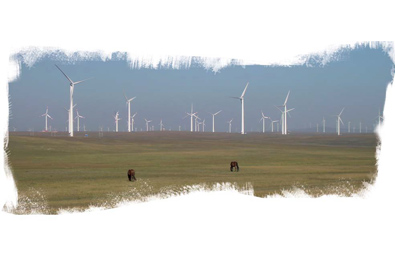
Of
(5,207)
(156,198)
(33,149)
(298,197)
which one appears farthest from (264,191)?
(33,149)

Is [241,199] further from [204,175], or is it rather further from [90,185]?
[204,175]

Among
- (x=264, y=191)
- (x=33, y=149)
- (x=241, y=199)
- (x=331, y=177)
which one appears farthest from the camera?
(x=33, y=149)

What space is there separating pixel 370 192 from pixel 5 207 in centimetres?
994

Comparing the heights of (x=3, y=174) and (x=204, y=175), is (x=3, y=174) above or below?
above

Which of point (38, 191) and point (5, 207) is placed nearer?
point (5, 207)

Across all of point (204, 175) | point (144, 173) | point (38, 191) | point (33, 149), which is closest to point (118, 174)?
point (144, 173)

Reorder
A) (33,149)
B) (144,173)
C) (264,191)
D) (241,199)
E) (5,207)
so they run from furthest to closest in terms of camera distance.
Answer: (33,149) → (144,173) → (264,191) → (241,199) → (5,207)

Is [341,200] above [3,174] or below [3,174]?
below

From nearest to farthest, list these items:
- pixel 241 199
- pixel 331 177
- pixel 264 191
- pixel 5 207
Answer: pixel 5 207
pixel 241 199
pixel 264 191
pixel 331 177

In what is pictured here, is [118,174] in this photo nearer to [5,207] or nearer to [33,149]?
[5,207]

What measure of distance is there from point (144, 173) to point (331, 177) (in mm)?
10793

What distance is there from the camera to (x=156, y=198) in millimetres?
15969

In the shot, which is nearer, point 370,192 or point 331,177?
point 370,192

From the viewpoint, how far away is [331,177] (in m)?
31.5
